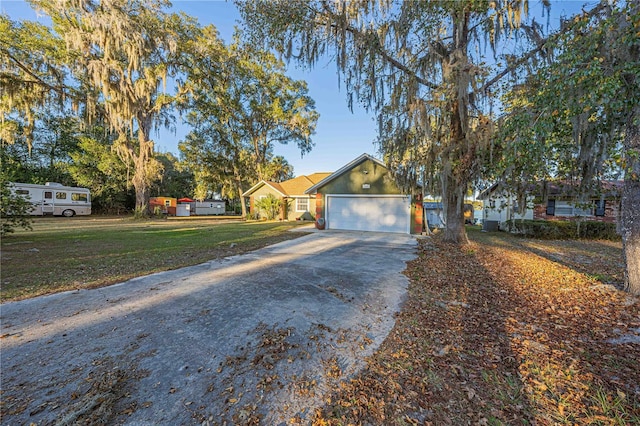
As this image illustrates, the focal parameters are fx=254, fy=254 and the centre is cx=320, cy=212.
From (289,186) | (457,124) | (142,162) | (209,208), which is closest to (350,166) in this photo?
(457,124)

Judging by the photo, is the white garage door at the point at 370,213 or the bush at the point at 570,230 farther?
the white garage door at the point at 370,213

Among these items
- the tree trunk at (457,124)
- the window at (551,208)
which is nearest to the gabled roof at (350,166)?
the tree trunk at (457,124)

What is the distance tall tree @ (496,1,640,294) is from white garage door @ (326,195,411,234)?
8118 mm

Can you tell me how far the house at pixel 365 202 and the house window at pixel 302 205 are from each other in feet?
20.2

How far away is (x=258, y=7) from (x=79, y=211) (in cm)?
2542

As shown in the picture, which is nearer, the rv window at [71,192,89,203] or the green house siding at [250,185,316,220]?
the green house siding at [250,185,316,220]

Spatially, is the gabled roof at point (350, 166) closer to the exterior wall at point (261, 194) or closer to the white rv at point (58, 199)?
the exterior wall at point (261, 194)

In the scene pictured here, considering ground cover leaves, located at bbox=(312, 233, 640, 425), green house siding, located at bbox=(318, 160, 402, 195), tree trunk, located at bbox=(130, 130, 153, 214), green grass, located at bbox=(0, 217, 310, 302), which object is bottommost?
ground cover leaves, located at bbox=(312, 233, 640, 425)

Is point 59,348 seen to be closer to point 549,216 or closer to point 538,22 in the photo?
point 538,22

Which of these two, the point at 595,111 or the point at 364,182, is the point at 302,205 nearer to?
the point at 364,182

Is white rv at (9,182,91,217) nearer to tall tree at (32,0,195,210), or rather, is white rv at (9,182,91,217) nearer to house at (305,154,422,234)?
tall tree at (32,0,195,210)

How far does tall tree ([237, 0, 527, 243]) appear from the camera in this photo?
6.65 meters

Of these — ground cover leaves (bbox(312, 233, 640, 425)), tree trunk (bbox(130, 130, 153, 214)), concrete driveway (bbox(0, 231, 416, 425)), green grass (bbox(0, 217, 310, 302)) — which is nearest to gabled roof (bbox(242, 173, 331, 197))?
tree trunk (bbox(130, 130, 153, 214))

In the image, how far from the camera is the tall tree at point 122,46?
12.4 meters
